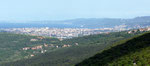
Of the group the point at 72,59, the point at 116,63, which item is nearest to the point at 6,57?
the point at 72,59

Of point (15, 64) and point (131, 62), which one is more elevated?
point (131, 62)

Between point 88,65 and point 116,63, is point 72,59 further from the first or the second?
point 116,63

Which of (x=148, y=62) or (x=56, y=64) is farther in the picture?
(x=56, y=64)

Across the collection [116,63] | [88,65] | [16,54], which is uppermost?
[116,63]

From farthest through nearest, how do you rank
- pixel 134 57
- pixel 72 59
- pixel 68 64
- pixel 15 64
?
pixel 15 64, pixel 72 59, pixel 68 64, pixel 134 57

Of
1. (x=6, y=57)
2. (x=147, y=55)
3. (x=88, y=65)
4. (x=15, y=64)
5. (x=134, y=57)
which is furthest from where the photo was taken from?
(x=6, y=57)

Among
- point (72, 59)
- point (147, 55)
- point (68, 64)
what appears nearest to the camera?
point (147, 55)

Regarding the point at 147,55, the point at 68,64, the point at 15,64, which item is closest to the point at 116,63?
the point at 147,55

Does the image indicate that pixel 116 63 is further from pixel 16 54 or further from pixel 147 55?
pixel 16 54

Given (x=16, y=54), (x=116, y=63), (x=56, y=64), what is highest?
(x=116, y=63)
